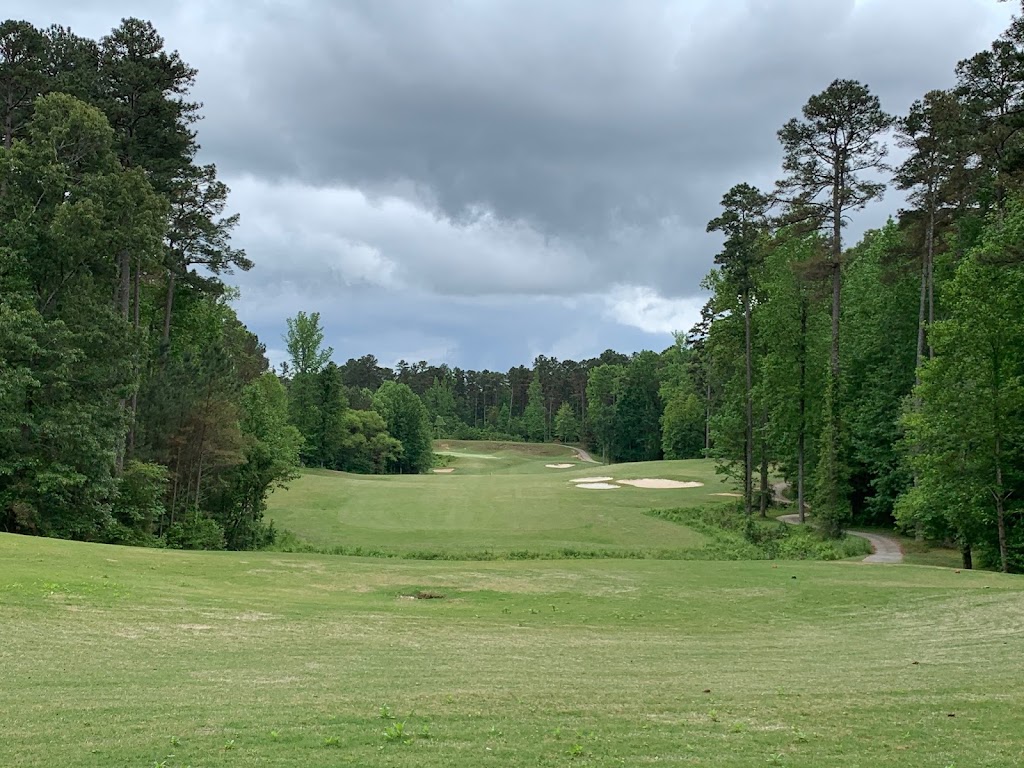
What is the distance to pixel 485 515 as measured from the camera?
142 feet

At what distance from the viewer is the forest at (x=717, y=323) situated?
90.5ft

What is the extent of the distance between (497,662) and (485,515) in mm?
31164

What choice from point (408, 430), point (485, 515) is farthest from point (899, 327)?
point (408, 430)

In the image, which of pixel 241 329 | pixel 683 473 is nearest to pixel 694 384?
pixel 683 473

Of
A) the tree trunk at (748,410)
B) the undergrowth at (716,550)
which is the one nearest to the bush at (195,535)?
the undergrowth at (716,550)

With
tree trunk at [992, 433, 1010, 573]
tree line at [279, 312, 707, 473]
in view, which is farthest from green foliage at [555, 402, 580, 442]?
tree trunk at [992, 433, 1010, 573]

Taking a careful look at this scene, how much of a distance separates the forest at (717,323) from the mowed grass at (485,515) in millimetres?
4400

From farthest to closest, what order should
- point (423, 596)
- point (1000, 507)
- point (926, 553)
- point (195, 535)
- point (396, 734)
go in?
1. point (195, 535)
2. point (926, 553)
3. point (1000, 507)
4. point (423, 596)
5. point (396, 734)

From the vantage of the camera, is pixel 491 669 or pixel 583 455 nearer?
pixel 491 669

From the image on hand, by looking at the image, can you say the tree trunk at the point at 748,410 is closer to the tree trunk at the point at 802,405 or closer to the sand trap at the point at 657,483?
the tree trunk at the point at 802,405

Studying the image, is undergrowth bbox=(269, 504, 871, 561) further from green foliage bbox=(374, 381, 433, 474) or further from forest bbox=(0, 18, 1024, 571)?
green foliage bbox=(374, 381, 433, 474)

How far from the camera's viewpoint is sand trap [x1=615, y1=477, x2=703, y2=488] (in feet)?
189

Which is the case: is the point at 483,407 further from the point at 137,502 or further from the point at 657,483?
the point at 137,502

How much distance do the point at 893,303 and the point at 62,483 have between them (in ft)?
127
